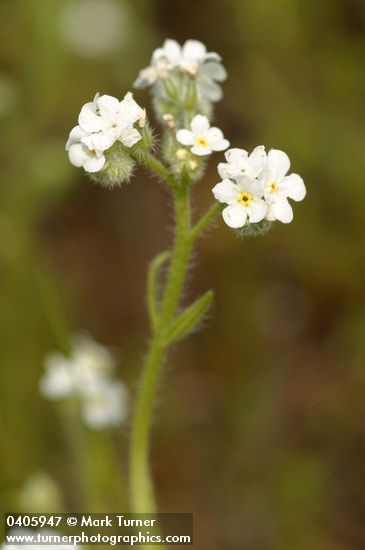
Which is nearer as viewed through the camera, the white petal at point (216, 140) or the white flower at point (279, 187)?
the white flower at point (279, 187)

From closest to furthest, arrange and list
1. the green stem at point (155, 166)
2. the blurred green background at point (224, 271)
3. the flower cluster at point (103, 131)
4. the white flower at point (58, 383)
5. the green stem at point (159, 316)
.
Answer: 1. the flower cluster at point (103, 131)
2. the green stem at point (155, 166)
3. the green stem at point (159, 316)
4. the white flower at point (58, 383)
5. the blurred green background at point (224, 271)

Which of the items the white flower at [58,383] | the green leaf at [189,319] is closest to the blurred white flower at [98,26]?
the white flower at [58,383]

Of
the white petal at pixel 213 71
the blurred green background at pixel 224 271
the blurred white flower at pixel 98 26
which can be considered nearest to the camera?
the white petal at pixel 213 71

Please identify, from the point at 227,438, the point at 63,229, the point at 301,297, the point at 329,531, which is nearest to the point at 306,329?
the point at 301,297

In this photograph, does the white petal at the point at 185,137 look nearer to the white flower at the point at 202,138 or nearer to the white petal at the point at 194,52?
the white flower at the point at 202,138

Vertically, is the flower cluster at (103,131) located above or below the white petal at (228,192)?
above

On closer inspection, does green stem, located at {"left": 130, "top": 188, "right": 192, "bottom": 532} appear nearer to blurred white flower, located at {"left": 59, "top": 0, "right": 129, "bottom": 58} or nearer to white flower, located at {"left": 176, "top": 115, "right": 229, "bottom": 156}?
white flower, located at {"left": 176, "top": 115, "right": 229, "bottom": 156}
